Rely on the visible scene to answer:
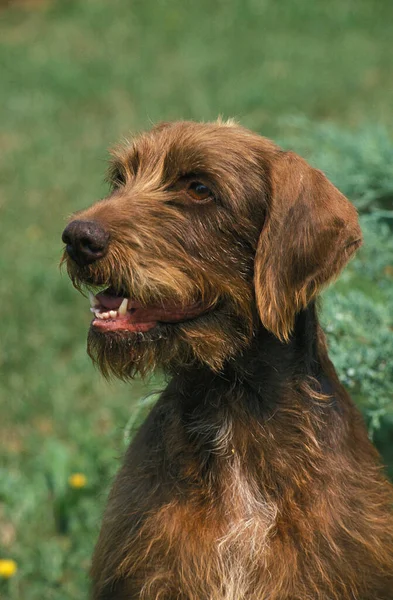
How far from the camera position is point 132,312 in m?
3.16

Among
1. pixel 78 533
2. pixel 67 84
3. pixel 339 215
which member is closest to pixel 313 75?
pixel 67 84

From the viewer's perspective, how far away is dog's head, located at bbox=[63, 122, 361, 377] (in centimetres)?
304

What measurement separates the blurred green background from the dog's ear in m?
1.10

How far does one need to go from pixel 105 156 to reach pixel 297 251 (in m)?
7.09

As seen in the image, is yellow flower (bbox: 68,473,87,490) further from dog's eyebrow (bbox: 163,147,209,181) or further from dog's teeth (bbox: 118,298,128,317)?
dog's eyebrow (bbox: 163,147,209,181)

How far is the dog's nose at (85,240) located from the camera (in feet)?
9.72

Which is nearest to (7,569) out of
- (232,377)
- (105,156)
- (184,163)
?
(232,377)

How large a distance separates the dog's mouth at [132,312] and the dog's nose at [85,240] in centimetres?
17

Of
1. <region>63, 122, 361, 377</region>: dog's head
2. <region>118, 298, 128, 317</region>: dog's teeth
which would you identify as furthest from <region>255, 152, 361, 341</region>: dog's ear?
<region>118, 298, 128, 317</region>: dog's teeth

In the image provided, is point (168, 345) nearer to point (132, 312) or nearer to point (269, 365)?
point (132, 312)

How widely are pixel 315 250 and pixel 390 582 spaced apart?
1.17 meters

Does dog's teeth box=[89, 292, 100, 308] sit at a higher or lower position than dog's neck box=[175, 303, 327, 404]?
lower

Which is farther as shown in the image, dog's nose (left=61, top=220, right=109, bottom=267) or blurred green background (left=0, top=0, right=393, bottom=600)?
blurred green background (left=0, top=0, right=393, bottom=600)

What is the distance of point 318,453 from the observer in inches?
126
